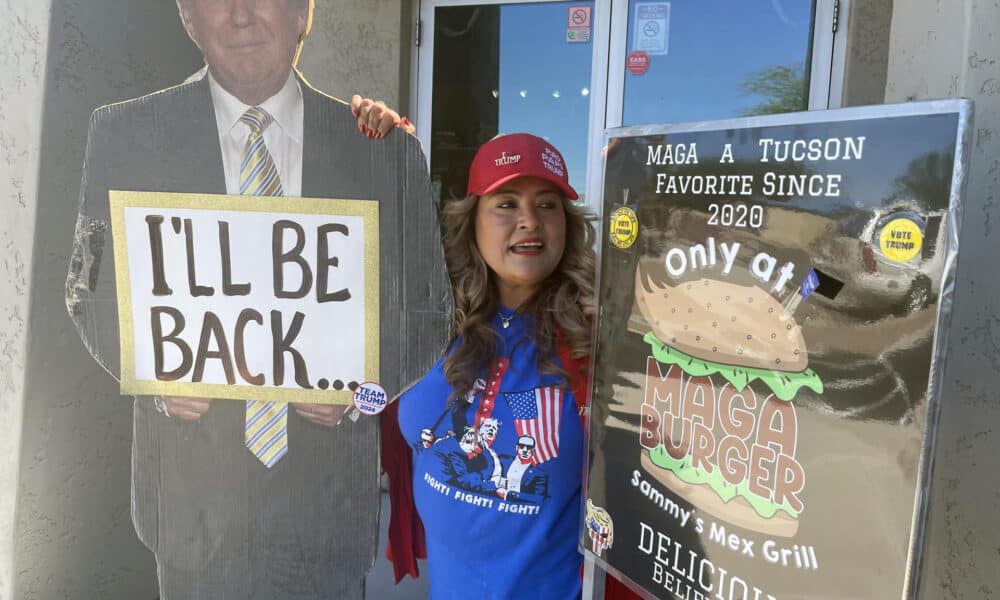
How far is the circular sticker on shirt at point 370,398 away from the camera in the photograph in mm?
1493

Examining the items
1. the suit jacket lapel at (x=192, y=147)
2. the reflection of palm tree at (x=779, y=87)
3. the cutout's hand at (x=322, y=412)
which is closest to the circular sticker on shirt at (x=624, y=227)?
the cutout's hand at (x=322, y=412)

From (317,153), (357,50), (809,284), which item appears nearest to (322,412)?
(317,153)

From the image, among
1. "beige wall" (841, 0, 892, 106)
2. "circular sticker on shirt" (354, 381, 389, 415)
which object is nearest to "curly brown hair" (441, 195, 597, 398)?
"circular sticker on shirt" (354, 381, 389, 415)

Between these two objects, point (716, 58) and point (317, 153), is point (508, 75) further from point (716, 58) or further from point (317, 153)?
point (317, 153)

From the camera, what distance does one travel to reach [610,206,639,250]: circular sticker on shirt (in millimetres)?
1194

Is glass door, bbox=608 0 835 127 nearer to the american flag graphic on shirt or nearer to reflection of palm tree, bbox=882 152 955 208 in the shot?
the american flag graphic on shirt

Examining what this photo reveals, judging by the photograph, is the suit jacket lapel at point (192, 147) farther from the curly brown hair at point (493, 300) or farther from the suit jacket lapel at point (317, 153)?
the curly brown hair at point (493, 300)

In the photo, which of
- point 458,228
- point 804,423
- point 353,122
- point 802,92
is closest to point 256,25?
point 353,122

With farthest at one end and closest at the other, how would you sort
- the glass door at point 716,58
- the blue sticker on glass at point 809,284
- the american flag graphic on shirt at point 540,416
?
the glass door at point 716,58 < the american flag graphic on shirt at point 540,416 < the blue sticker on glass at point 809,284

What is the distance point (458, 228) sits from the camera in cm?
157

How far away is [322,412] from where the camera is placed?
1.51 m

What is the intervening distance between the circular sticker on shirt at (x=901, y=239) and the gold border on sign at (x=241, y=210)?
3.31ft

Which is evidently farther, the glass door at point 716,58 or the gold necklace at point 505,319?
the glass door at point 716,58

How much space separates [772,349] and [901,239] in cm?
24
